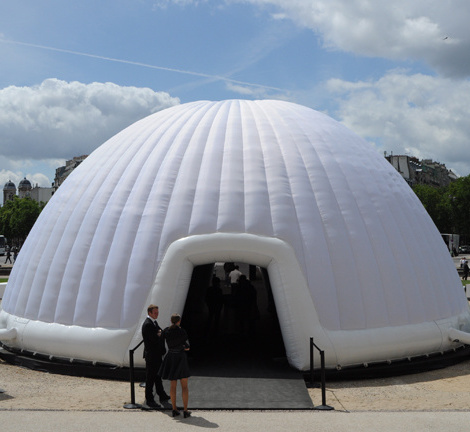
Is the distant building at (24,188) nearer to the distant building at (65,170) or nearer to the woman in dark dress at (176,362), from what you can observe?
the distant building at (65,170)

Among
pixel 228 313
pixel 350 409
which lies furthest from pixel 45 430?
pixel 228 313

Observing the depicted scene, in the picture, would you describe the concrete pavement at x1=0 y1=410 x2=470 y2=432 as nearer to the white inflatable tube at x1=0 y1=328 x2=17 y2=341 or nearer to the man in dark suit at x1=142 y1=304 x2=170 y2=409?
the man in dark suit at x1=142 y1=304 x2=170 y2=409

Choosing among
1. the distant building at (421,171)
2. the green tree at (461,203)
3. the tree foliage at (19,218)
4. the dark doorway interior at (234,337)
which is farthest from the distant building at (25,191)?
the dark doorway interior at (234,337)

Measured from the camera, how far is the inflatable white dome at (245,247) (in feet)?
32.0

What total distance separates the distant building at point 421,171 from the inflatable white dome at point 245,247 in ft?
285

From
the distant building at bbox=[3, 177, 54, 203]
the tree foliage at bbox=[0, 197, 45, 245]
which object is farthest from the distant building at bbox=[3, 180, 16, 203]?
the tree foliage at bbox=[0, 197, 45, 245]

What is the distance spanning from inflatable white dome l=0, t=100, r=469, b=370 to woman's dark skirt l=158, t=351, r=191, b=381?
2.22 m

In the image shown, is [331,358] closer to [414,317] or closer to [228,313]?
[414,317]

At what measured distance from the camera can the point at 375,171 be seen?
39.0 feet

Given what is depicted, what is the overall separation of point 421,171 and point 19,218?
256 ft

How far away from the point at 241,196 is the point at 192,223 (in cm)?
111

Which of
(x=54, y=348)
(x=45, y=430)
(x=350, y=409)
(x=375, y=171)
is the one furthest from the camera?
(x=375, y=171)

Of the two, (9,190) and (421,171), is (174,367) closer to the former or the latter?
(421,171)

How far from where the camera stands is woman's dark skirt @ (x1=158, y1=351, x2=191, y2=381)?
744cm
